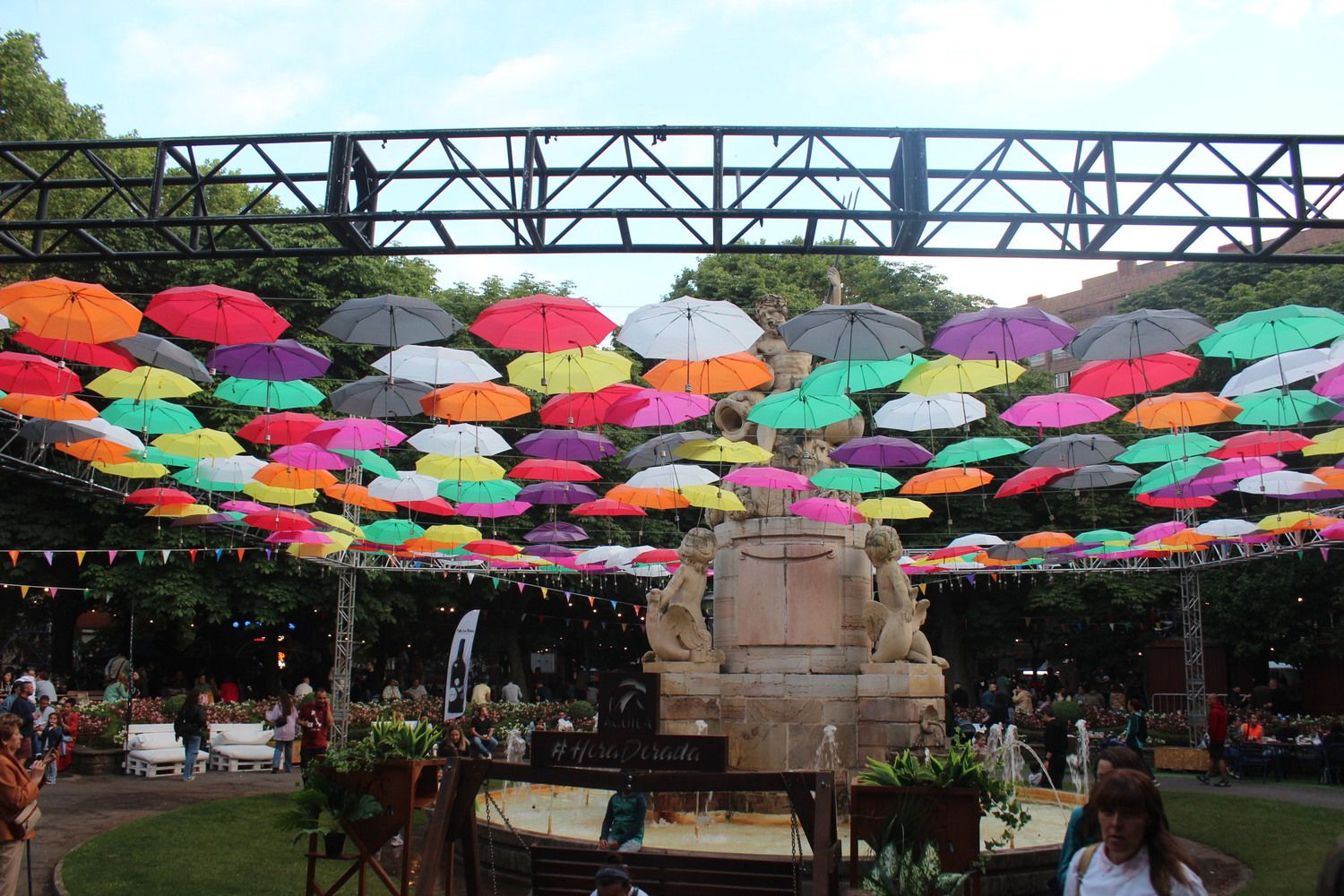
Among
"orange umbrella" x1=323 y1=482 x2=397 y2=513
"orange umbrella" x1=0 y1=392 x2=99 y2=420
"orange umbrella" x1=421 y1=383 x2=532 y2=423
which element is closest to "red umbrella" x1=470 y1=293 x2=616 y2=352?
"orange umbrella" x1=421 y1=383 x2=532 y2=423

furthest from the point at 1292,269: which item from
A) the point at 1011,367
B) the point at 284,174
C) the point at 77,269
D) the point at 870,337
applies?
the point at 77,269

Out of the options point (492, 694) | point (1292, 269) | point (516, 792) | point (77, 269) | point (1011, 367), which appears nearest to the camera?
point (1011, 367)

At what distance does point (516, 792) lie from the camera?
15.6 m

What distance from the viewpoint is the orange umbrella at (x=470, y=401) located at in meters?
13.9

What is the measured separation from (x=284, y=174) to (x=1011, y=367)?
26.9ft

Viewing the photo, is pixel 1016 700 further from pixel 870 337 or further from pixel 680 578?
pixel 870 337

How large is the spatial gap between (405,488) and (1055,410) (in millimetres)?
9799

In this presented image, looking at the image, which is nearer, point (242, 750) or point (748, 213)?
point (748, 213)

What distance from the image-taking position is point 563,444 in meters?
16.9

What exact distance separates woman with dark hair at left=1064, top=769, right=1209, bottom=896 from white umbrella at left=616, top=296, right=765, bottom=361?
8117 millimetres

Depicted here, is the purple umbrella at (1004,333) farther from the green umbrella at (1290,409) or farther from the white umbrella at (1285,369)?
the green umbrella at (1290,409)

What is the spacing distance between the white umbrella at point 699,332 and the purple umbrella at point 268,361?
3.79 meters

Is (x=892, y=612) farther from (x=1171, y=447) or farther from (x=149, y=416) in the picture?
(x=149, y=416)

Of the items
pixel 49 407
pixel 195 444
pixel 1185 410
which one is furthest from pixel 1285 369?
pixel 49 407
